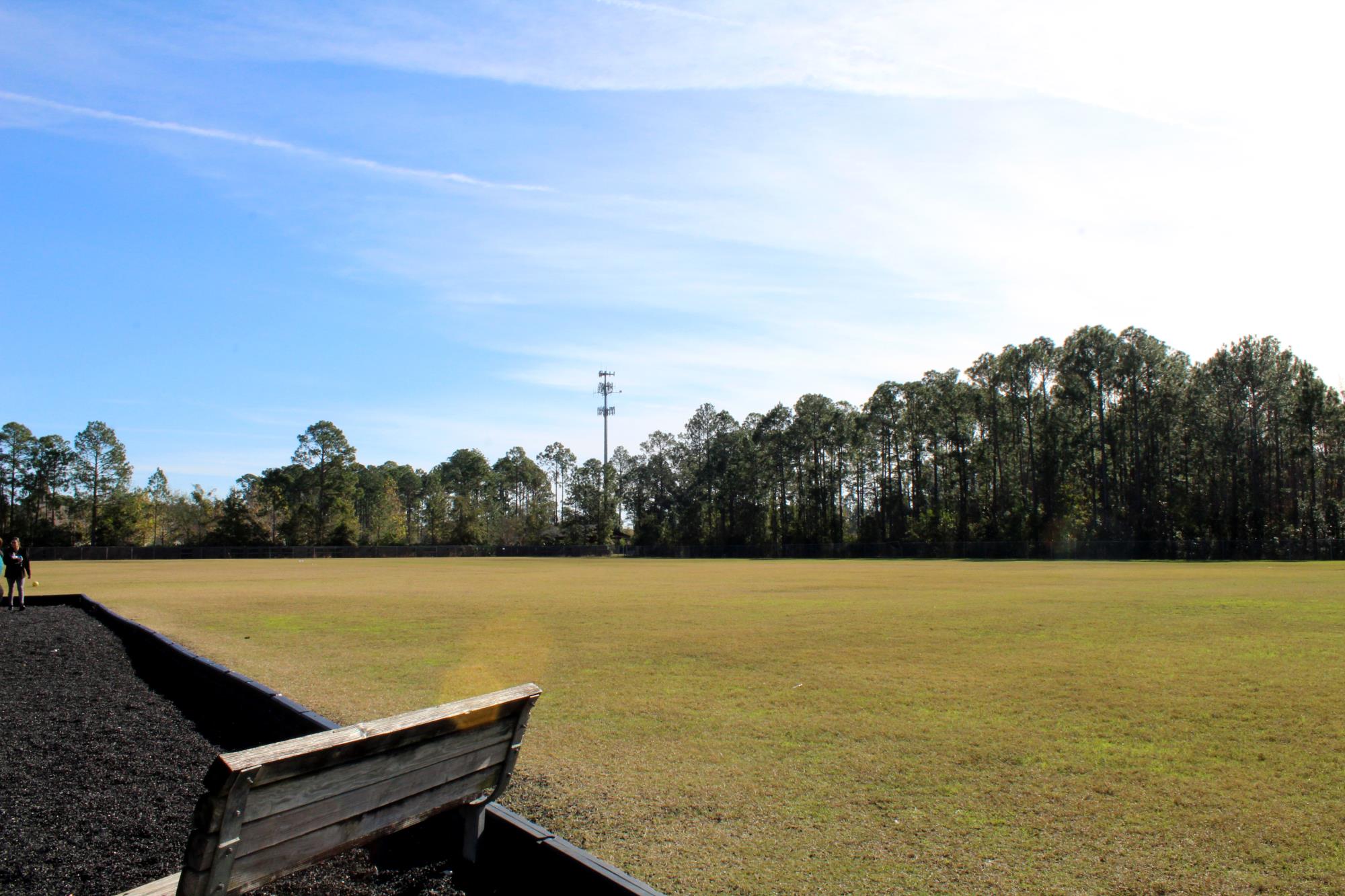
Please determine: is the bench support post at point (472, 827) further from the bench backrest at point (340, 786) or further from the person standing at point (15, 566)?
the person standing at point (15, 566)

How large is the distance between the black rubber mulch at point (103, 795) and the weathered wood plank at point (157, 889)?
751 mm

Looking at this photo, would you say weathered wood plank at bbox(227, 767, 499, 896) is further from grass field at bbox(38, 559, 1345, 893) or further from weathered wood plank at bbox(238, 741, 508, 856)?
grass field at bbox(38, 559, 1345, 893)

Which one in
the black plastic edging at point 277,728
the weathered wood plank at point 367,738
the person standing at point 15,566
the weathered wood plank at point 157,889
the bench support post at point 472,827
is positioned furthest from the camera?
the person standing at point 15,566

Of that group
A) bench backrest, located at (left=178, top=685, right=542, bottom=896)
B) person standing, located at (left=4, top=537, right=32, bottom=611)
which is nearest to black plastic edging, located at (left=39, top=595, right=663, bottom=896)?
bench backrest, located at (left=178, top=685, right=542, bottom=896)

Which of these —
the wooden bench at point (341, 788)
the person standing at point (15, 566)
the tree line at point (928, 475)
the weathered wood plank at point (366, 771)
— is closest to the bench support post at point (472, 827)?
the wooden bench at point (341, 788)

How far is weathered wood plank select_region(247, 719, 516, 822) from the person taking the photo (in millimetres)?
3348

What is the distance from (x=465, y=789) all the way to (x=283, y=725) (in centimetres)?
388

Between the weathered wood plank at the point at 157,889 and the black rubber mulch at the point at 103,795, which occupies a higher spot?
the weathered wood plank at the point at 157,889

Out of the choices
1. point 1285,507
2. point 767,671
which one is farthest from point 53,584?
point 1285,507

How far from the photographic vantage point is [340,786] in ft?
12.1

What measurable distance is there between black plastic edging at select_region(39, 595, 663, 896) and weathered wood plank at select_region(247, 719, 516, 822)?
0.55m

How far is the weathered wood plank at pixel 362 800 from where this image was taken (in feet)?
11.1

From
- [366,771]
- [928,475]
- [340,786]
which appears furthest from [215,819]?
[928,475]

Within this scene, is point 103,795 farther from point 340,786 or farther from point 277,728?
point 340,786
